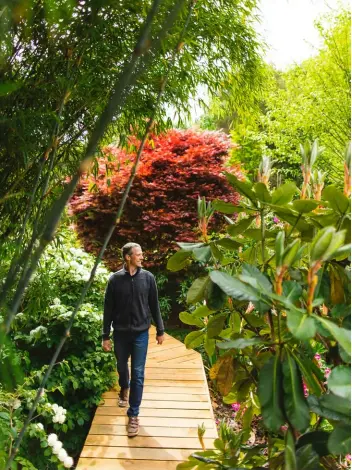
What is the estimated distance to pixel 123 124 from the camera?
2.68 meters

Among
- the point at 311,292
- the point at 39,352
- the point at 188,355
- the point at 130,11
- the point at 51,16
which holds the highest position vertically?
the point at 130,11

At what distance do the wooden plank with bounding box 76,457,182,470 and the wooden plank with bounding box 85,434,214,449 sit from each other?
167 mm

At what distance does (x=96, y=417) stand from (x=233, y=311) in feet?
7.72

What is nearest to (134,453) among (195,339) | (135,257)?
(135,257)

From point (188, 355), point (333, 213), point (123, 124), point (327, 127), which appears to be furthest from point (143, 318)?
point (327, 127)

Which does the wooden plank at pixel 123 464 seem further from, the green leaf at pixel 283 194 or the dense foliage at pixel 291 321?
the green leaf at pixel 283 194

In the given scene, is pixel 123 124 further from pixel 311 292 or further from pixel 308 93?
pixel 308 93

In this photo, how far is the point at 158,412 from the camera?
3.30 meters

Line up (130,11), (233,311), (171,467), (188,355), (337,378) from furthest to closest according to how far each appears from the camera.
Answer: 1. (188,355)
2. (171,467)
3. (130,11)
4. (233,311)
5. (337,378)

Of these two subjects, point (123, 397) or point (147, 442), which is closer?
point (147, 442)

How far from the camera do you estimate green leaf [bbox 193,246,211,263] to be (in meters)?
0.99

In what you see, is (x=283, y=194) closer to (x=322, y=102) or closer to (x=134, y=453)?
(x=134, y=453)

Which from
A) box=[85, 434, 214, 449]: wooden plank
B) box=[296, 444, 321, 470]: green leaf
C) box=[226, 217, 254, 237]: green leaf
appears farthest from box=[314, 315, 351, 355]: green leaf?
box=[85, 434, 214, 449]: wooden plank

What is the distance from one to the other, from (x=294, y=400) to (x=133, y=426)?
241 centimetres
